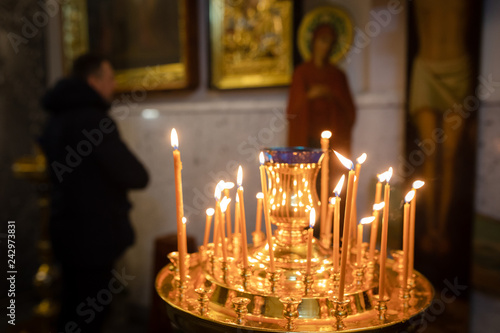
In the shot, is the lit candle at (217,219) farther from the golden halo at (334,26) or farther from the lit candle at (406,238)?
the golden halo at (334,26)

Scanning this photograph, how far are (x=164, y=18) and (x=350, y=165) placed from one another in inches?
91.0

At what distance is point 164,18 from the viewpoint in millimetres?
2588

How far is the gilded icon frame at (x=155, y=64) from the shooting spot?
2.41 metres

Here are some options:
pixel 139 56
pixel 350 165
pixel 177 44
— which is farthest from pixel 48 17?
pixel 350 165

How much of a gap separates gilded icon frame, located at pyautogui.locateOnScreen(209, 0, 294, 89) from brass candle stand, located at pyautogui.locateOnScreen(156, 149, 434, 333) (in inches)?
54.7

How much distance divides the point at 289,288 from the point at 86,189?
5.06 feet

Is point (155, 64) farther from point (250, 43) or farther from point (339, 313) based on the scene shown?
point (339, 313)

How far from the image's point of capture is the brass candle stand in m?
0.56

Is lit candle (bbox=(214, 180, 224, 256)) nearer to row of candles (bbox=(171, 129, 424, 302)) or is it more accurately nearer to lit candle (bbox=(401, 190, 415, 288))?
row of candles (bbox=(171, 129, 424, 302))

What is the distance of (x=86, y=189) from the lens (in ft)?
6.33

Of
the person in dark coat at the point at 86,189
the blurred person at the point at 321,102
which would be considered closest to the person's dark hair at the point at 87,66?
the person in dark coat at the point at 86,189

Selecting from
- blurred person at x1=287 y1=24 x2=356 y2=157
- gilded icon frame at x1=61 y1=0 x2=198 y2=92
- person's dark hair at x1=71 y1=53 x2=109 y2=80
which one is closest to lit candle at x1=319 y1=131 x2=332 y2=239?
blurred person at x1=287 y1=24 x2=356 y2=157

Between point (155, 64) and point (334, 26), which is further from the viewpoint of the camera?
point (155, 64)

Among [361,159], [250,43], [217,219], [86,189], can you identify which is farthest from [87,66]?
[361,159]
